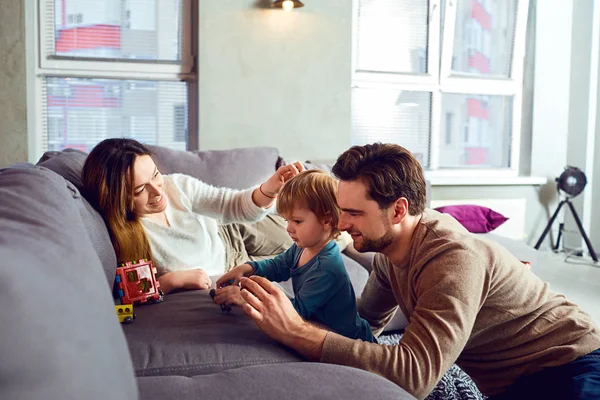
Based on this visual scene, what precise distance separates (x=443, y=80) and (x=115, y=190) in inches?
134

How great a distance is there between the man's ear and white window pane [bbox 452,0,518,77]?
3550mm

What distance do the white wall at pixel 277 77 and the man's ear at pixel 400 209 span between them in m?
2.54

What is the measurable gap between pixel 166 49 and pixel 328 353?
10.2 ft

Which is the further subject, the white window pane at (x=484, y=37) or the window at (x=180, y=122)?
the white window pane at (x=484, y=37)

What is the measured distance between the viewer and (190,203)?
7.23 feet

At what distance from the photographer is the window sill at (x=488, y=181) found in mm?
4453

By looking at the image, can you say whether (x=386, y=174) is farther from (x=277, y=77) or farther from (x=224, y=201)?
(x=277, y=77)

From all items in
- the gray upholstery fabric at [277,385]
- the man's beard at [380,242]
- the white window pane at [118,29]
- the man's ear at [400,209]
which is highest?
the white window pane at [118,29]

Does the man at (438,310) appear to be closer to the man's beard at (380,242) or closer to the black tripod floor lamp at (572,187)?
the man's beard at (380,242)

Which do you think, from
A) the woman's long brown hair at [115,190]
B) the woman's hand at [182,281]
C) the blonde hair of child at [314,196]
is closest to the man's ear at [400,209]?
the blonde hair of child at [314,196]

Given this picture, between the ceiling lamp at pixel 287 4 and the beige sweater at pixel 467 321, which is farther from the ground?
the ceiling lamp at pixel 287 4

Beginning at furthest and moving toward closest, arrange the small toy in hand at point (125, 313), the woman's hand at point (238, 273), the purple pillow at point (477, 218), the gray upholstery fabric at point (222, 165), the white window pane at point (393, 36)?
the white window pane at point (393, 36)
the purple pillow at point (477, 218)
the gray upholstery fabric at point (222, 165)
the woman's hand at point (238, 273)
the small toy in hand at point (125, 313)

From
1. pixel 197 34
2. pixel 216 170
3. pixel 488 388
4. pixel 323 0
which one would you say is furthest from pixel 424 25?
pixel 488 388

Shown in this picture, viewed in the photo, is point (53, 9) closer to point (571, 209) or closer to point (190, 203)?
point (190, 203)
